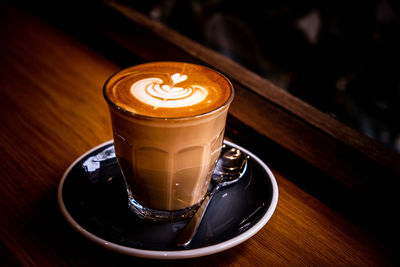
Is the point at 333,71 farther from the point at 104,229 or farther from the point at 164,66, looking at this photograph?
the point at 104,229

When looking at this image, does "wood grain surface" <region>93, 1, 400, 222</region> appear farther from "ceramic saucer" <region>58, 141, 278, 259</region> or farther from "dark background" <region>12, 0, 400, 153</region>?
"dark background" <region>12, 0, 400, 153</region>

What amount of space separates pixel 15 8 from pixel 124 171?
1.30m

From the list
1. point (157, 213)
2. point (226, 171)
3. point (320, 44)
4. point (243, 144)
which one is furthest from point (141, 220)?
point (320, 44)

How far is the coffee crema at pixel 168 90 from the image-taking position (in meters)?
0.52

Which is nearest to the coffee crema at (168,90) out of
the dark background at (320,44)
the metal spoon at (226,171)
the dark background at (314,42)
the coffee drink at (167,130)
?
the coffee drink at (167,130)

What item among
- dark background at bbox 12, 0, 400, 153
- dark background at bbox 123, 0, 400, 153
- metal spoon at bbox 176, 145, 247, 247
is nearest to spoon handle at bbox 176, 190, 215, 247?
metal spoon at bbox 176, 145, 247, 247

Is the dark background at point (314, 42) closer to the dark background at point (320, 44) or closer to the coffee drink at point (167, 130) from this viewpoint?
the dark background at point (320, 44)

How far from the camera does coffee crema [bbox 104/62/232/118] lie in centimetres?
52

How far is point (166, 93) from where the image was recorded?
1.86ft

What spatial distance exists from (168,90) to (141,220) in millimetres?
221

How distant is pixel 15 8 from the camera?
4.89 ft

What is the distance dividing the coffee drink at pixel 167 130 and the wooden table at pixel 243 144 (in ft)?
0.41

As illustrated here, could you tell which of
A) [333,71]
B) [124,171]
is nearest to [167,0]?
[333,71]

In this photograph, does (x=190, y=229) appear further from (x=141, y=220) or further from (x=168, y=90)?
(x=168, y=90)
